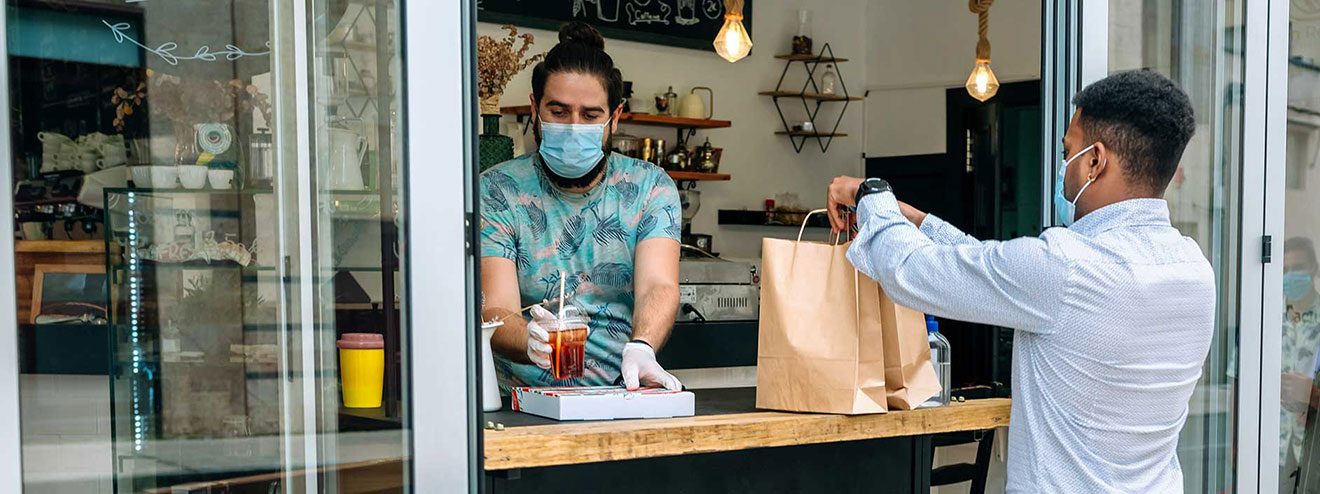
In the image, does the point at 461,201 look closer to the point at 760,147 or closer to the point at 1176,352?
the point at 1176,352

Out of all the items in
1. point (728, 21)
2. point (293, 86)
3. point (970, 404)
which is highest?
point (728, 21)

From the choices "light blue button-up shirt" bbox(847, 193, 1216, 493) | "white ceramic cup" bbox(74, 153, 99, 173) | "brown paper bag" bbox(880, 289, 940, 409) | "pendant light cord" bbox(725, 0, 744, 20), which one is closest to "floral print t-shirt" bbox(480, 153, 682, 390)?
"brown paper bag" bbox(880, 289, 940, 409)

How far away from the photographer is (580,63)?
2.77 meters

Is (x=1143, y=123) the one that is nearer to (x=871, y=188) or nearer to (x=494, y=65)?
(x=871, y=188)

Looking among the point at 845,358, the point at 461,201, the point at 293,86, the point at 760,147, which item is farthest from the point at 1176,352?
the point at 760,147

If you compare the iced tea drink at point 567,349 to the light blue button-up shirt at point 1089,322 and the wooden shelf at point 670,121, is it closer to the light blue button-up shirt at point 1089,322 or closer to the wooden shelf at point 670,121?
the light blue button-up shirt at point 1089,322

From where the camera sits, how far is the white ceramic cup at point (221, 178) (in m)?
1.78

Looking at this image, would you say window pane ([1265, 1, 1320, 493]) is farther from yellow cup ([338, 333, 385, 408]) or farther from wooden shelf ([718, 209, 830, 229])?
wooden shelf ([718, 209, 830, 229])

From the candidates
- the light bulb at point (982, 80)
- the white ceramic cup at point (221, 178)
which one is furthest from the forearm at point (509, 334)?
the light bulb at point (982, 80)

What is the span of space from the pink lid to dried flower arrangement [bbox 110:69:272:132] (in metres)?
0.34

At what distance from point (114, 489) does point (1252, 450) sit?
2.69 m

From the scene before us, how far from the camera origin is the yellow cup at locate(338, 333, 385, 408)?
188cm

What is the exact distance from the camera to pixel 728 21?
597cm

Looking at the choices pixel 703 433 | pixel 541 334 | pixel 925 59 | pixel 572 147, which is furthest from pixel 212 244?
pixel 925 59
